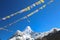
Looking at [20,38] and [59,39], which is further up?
[20,38]

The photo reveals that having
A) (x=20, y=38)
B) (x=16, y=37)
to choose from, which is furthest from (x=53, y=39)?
(x=16, y=37)

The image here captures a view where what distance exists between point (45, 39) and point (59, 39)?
22.2 feet

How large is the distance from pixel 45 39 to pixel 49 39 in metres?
2.33

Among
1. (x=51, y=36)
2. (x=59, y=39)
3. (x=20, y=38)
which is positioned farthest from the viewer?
(x=20, y=38)

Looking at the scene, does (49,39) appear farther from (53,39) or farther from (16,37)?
(16,37)

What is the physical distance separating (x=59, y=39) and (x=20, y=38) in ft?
243

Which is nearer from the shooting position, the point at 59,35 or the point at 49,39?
the point at 59,35

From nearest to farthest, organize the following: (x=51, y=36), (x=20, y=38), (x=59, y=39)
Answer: (x=59, y=39), (x=51, y=36), (x=20, y=38)

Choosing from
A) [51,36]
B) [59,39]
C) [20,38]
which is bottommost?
[59,39]

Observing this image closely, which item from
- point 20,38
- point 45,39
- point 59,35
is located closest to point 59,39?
point 59,35

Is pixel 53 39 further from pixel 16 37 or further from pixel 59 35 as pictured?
pixel 16 37

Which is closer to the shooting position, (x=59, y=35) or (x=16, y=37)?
(x=59, y=35)

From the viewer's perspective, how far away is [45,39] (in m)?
43.6

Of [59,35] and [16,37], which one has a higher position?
[16,37]
